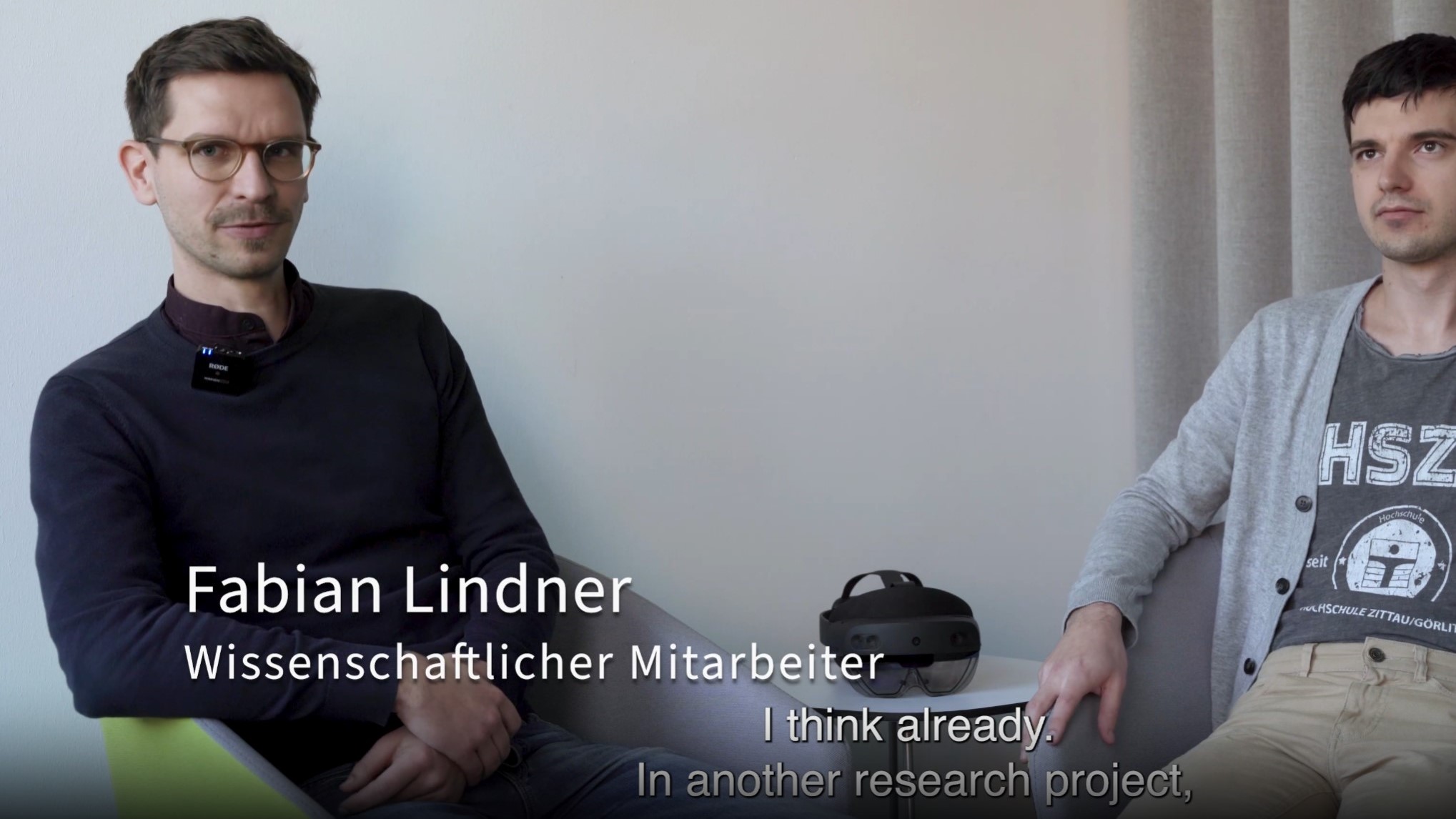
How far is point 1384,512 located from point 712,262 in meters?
1.09

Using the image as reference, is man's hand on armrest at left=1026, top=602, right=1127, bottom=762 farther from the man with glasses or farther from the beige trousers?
the man with glasses

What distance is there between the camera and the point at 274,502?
1558 millimetres

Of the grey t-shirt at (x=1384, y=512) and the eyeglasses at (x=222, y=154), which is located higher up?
the eyeglasses at (x=222, y=154)

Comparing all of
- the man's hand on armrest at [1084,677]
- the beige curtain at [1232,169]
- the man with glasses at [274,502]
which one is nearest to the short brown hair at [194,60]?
the man with glasses at [274,502]

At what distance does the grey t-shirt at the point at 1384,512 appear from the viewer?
1579 mm

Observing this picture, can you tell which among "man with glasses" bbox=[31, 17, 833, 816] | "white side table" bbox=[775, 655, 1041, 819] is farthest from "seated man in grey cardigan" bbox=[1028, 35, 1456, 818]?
"man with glasses" bbox=[31, 17, 833, 816]

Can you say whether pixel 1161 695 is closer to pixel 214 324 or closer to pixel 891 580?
pixel 891 580

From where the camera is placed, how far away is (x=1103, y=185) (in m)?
2.50

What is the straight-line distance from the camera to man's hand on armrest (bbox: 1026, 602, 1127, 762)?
152cm

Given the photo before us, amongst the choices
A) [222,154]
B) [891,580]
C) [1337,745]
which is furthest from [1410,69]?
[222,154]

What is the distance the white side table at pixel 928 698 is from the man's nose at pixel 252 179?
94 cm

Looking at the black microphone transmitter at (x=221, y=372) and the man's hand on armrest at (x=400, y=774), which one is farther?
the black microphone transmitter at (x=221, y=372)

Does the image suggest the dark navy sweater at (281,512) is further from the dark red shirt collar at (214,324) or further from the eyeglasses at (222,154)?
the eyeglasses at (222,154)

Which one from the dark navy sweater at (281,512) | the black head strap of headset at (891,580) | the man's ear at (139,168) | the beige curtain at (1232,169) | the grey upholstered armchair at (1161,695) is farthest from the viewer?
the beige curtain at (1232,169)
